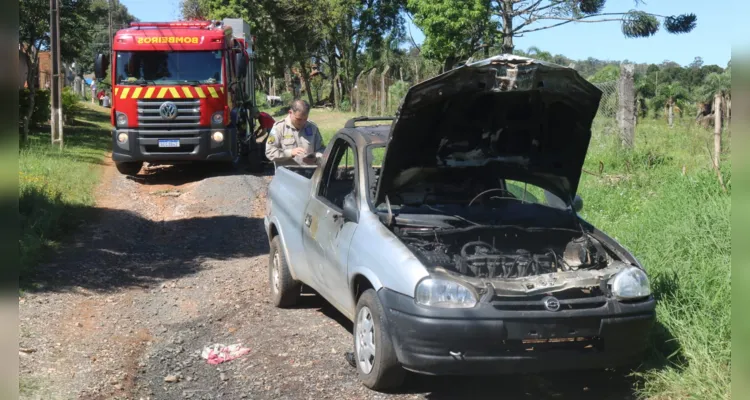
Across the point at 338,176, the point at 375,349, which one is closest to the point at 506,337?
the point at 375,349

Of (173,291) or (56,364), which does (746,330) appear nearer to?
(56,364)

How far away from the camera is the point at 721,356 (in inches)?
200

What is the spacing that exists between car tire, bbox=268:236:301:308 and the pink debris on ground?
1.00 metres

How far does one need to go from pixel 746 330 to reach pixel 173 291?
6.46m

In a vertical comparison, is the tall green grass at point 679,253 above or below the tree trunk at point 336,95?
below

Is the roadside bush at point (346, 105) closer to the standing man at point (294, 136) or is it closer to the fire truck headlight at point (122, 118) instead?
the fire truck headlight at point (122, 118)

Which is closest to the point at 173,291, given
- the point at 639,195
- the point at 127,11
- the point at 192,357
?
the point at 192,357

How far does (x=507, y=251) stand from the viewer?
5711 millimetres

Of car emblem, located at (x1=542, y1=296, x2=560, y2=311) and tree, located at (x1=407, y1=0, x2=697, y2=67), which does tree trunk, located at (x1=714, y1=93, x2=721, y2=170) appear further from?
tree, located at (x1=407, y1=0, x2=697, y2=67)

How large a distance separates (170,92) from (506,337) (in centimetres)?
1264

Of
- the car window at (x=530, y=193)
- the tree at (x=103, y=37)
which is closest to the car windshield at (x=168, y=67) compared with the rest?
the car window at (x=530, y=193)

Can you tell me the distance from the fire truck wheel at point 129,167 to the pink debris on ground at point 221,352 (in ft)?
38.8

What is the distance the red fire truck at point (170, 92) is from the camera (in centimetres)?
1602

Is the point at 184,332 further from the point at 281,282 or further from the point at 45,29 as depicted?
the point at 45,29
